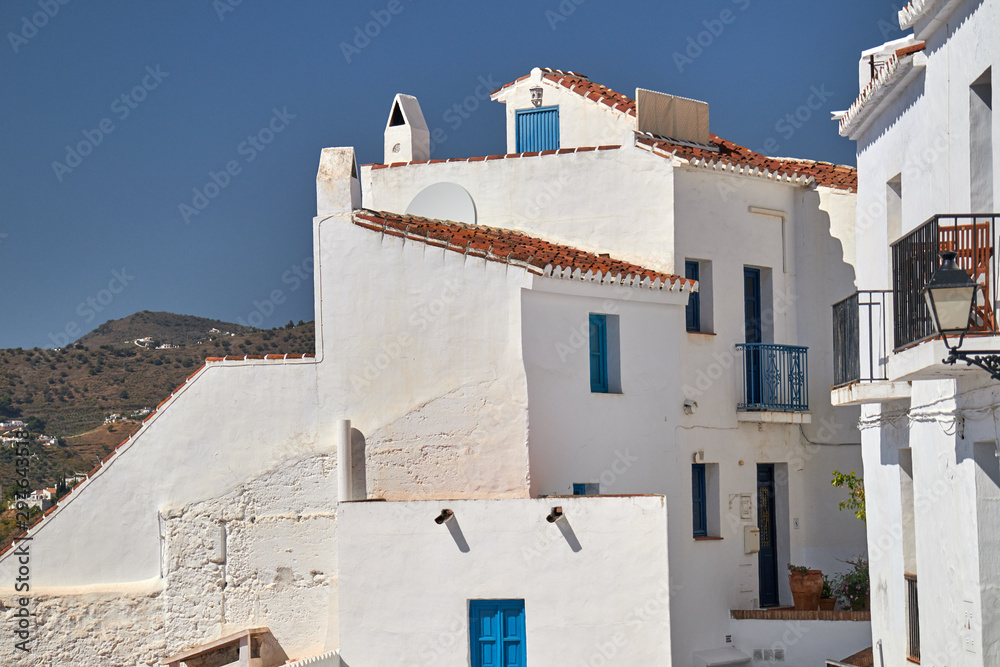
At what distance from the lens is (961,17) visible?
1167cm

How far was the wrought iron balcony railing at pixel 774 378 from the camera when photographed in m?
21.0

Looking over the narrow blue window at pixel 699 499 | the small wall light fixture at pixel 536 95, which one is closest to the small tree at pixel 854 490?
the narrow blue window at pixel 699 499

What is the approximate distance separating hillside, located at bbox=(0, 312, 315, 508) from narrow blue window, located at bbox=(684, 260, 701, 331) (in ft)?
33.6

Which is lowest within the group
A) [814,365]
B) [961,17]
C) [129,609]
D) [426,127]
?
[129,609]

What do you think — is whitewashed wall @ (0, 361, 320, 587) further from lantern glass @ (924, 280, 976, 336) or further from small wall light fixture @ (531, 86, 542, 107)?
lantern glass @ (924, 280, 976, 336)

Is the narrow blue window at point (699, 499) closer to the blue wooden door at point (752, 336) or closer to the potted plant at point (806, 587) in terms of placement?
the blue wooden door at point (752, 336)

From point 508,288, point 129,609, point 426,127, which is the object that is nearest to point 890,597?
point 508,288

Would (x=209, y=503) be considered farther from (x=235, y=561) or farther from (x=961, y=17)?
(x=961, y=17)

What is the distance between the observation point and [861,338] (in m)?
14.0

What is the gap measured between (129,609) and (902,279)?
12.7 meters

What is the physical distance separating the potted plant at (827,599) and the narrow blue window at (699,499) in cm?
220

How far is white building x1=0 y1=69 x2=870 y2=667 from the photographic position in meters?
16.4

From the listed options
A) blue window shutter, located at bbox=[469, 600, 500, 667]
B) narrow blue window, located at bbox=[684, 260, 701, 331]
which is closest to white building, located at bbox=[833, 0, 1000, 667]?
blue window shutter, located at bbox=[469, 600, 500, 667]

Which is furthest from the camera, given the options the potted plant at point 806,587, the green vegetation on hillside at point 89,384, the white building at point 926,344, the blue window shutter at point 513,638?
the green vegetation on hillside at point 89,384
